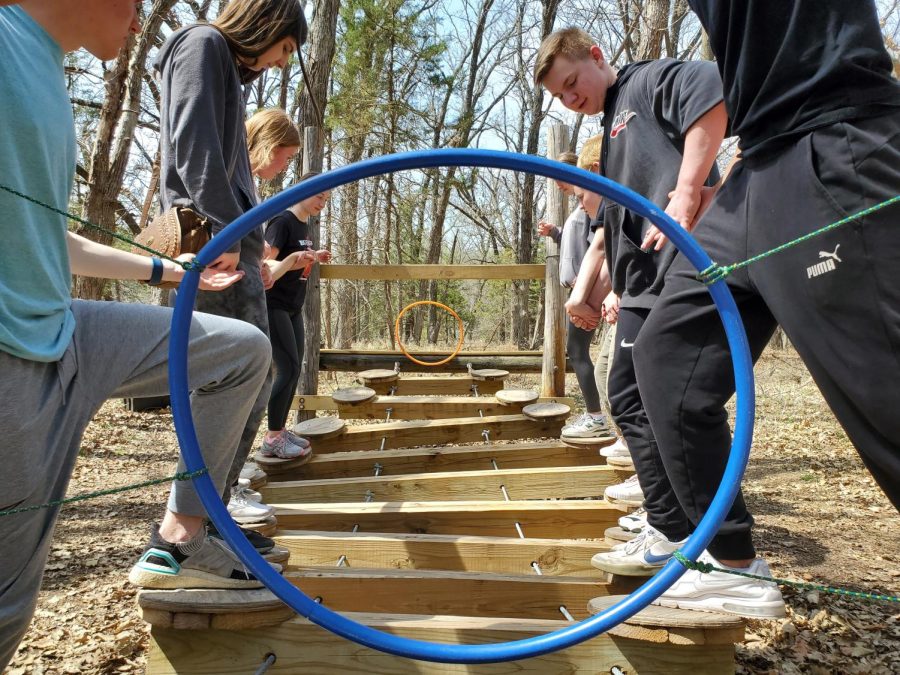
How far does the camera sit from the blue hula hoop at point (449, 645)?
1.59 m

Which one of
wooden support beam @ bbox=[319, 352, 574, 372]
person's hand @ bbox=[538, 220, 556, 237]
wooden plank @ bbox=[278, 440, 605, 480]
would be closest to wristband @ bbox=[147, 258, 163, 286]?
wooden plank @ bbox=[278, 440, 605, 480]

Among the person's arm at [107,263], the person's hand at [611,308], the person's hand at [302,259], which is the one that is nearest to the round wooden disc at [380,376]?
the person's hand at [302,259]

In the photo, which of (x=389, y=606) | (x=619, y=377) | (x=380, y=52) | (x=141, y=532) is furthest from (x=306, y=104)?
(x=380, y=52)

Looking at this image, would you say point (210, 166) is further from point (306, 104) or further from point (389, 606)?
point (306, 104)

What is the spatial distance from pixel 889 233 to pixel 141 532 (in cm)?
395

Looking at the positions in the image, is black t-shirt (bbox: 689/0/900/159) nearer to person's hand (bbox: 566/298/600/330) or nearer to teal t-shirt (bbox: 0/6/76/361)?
teal t-shirt (bbox: 0/6/76/361)

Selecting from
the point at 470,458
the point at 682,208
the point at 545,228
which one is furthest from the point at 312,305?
the point at 682,208

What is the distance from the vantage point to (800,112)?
4.74 ft

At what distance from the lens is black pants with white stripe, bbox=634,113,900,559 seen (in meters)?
1.31

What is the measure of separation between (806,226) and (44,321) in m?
1.61

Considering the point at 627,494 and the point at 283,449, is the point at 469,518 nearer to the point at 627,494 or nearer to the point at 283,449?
the point at 627,494

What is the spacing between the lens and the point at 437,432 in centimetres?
472

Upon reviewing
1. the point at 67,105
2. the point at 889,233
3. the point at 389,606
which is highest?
the point at 67,105

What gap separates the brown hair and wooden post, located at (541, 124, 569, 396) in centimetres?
380
